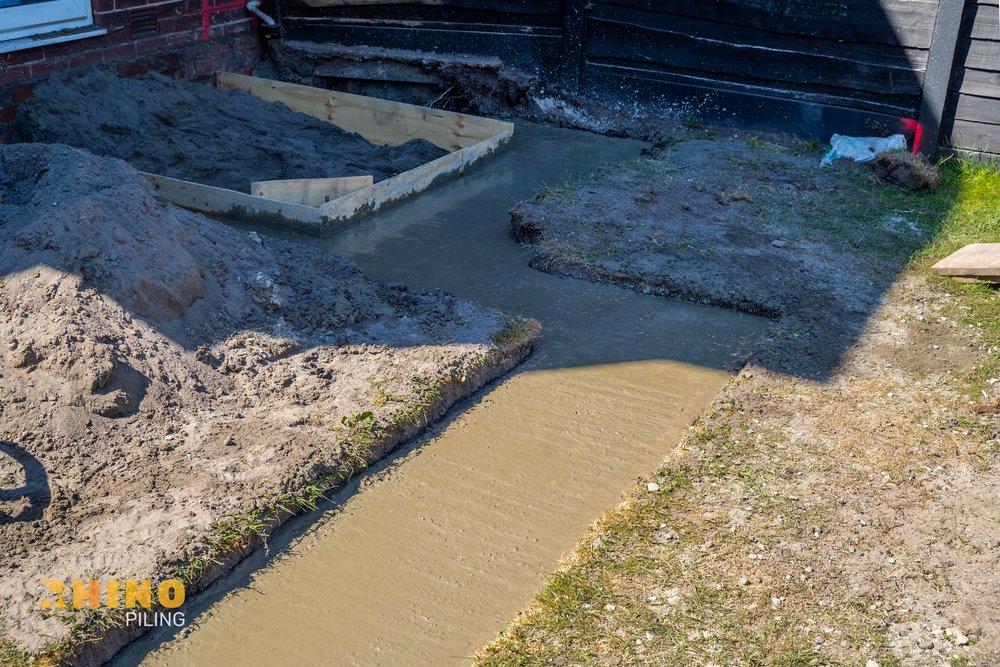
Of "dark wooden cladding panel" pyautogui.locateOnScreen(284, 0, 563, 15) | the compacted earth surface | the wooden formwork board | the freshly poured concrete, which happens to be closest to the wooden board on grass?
the compacted earth surface

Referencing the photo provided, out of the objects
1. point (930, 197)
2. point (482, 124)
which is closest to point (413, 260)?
point (482, 124)

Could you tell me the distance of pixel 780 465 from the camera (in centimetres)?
389

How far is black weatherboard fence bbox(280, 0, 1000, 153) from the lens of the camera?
7445mm

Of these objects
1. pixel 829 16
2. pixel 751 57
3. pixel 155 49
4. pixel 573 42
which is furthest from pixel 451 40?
pixel 829 16

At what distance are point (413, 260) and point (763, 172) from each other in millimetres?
3180

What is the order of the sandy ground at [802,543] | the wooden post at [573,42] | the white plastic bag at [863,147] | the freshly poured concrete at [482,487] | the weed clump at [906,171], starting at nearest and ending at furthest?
the sandy ground at [802,543] < the freshly poured concrete at [482,487] < the weed clump at [906,171] < the white plastic bag at [863,147] < the wooden post at [573,42]

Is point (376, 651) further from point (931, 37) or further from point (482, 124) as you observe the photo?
point (931, 37)

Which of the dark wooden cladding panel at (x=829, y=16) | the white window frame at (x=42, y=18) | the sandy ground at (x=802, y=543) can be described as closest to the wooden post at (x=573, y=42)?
the dark wooden cladding panel at (x=829, y=16)

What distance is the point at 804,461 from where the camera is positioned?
12.9 feet

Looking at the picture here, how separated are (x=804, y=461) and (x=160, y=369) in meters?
2.84

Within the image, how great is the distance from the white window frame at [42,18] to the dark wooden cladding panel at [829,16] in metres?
4.85

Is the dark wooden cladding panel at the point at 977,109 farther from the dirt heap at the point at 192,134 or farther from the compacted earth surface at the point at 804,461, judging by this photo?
the dirt heap at the point at 192,134

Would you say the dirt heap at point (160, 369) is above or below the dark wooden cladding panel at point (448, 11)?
below

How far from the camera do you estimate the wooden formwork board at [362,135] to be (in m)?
6.24
